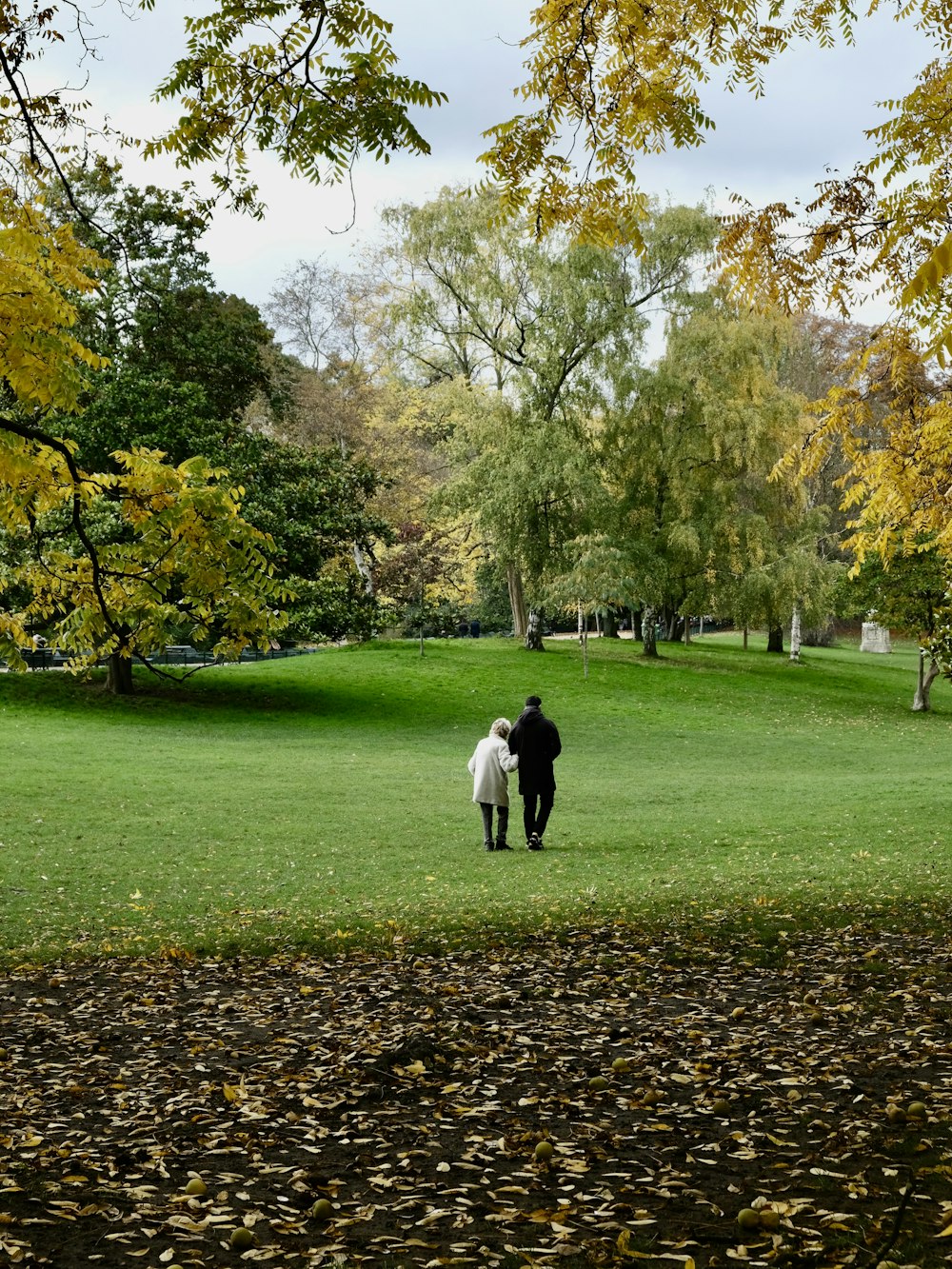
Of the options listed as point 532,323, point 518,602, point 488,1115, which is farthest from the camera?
point 518,602

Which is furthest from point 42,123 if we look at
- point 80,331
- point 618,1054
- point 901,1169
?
point 80,331

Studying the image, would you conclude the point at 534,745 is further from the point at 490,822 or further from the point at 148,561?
the point at 148,561

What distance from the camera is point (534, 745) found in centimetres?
1498

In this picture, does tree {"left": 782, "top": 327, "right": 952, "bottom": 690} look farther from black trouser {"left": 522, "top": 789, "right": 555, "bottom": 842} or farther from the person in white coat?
black trouser {"left": 522, "top": 789, "right": 555, "bottom": 842}

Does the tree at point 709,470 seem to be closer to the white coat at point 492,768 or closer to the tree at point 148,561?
the white coat at point 492,768

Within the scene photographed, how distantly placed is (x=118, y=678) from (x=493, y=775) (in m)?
21.5

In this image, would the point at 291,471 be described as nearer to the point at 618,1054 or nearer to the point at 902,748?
the point at 902,748

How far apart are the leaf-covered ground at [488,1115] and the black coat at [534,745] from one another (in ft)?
21.1

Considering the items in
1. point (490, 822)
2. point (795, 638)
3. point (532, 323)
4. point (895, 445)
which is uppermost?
point (532, 323)

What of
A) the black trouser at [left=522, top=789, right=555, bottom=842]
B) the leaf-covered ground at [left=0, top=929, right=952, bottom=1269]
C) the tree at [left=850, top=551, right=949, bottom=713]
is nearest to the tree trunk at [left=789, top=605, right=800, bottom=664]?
the tree at [left=850, top=551, right=949, bottom=713]

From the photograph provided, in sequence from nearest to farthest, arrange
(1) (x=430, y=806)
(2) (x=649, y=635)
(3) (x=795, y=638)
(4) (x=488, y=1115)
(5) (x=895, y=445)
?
1. (4) (x=488, y=1115)
2. (5) (x=895, y=445)
3. (1) (x=430, y=806)
4. (2) (x=649, y=635)
5. (3) (x=795, y=638)


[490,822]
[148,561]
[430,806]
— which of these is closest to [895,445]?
[490,822]

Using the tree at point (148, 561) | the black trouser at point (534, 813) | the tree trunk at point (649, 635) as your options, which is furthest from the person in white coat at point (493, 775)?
the tree trunk at point (649, 635)

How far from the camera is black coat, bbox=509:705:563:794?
49.2ft
